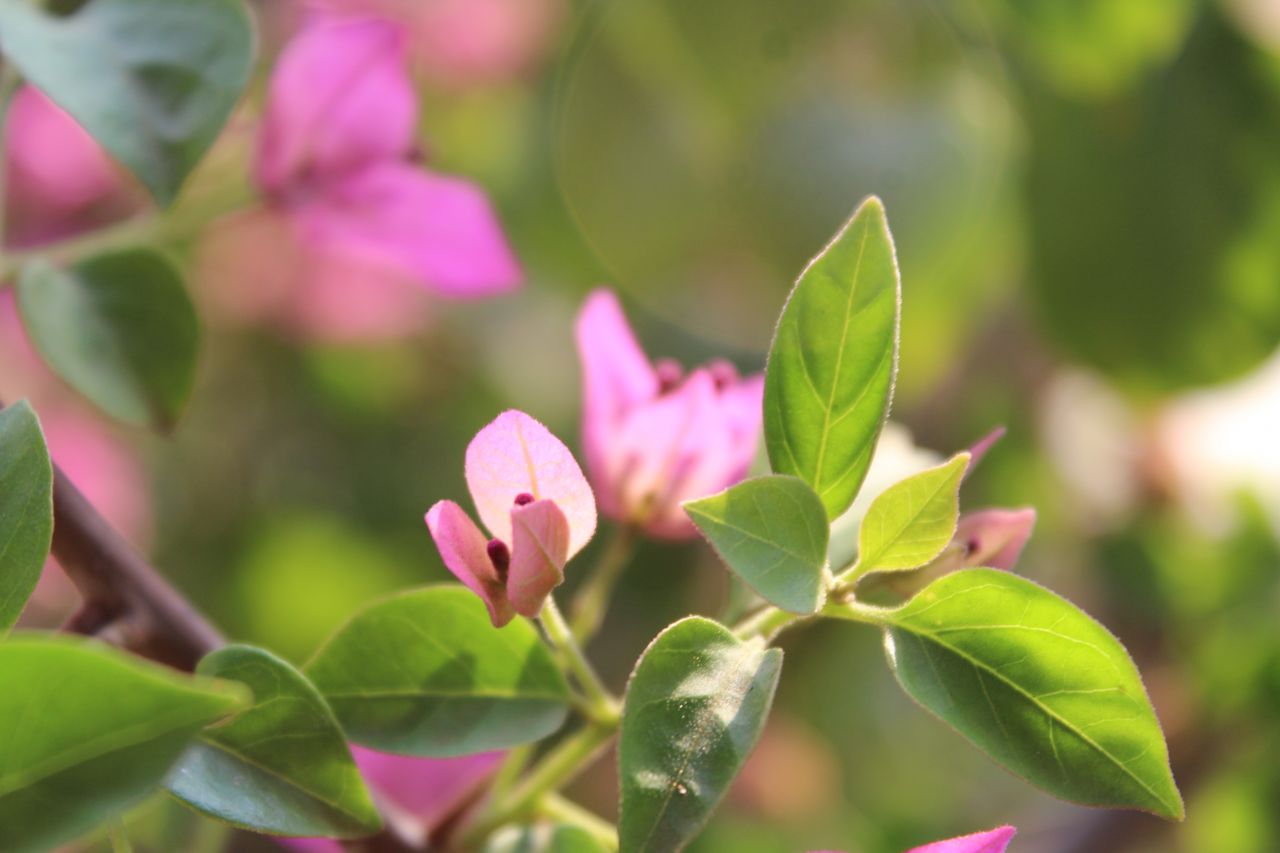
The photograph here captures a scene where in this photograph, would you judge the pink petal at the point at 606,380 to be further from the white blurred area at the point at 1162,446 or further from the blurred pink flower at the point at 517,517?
the white blurred area at the point at 1162,446

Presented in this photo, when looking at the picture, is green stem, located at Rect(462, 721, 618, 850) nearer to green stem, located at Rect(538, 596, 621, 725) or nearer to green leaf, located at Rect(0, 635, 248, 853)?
green stem, located at Rect(538, 596, 621, 725)

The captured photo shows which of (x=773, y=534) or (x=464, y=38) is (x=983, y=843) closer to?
(x=773, y=534)

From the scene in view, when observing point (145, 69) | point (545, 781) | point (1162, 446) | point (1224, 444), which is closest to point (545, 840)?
point (545, 781)

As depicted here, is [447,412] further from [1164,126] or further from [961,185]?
[1164,126]

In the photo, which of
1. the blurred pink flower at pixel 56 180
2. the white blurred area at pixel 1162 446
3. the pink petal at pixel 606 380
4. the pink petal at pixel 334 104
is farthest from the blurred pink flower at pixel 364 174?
the white blurred area at pixel 1162 446

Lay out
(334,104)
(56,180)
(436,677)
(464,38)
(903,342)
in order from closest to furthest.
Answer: (436,677) → (334,104) → (56,180) → (903,342) → (464,38)

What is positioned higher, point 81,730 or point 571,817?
point 81,730
